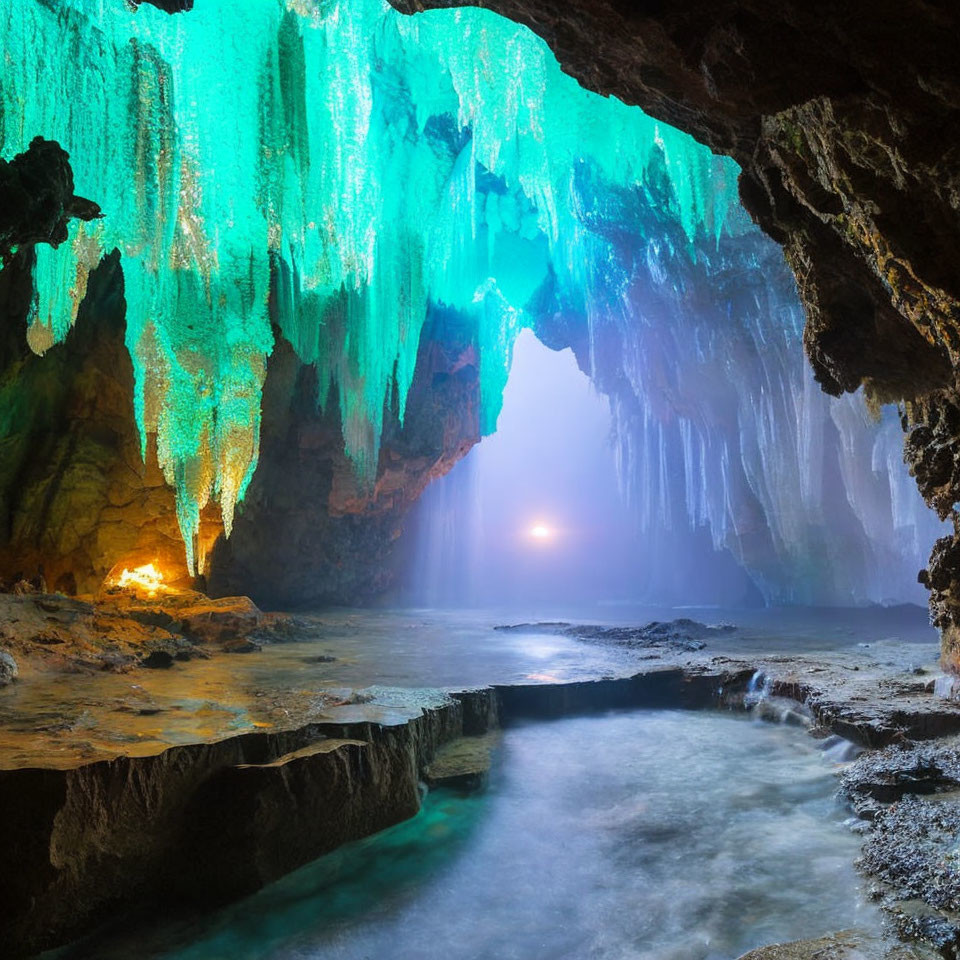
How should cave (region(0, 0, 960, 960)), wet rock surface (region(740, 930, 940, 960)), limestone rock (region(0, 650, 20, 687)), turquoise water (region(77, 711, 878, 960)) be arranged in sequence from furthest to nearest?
1. limestone rock (region(0, 650, 20, 687))
2. turquoise water (region(77, 711, 878, 960))
3. cave (region(0, 0, 960, 960))
4. wet rock surface (region(740, 930, 940, 960))

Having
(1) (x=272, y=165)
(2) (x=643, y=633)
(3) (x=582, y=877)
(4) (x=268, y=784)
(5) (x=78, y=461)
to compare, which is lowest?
(2) (x=643, y=633)

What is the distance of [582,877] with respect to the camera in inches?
148

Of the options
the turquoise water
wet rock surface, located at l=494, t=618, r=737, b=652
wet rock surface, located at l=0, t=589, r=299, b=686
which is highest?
wet rock surface, located at l=0, t=589, r=299, b=686

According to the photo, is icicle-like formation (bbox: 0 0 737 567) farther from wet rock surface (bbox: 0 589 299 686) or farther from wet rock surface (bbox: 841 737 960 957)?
wet rock surface (bbox: 841 737 960 957)

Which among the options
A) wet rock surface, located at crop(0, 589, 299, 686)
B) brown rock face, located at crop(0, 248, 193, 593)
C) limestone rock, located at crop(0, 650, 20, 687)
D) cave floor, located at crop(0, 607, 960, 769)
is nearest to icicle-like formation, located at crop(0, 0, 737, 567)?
wet rock surface, located at crop(0, 589, 299, 686)

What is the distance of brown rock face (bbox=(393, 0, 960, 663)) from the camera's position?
219cm

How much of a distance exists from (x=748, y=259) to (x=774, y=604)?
1443cm

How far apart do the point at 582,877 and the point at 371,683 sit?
321cm

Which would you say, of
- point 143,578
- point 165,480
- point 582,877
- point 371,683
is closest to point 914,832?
point 582,877

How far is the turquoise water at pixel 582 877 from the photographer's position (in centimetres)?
314

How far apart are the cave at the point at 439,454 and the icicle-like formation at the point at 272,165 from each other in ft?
0.19

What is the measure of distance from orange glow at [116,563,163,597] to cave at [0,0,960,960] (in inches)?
3.7

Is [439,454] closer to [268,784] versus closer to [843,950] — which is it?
[268,784]

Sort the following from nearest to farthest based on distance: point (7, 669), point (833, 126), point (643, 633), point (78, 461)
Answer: point (833, 126) < point (7, 669) < point (78, 461) < point (643, 633)
